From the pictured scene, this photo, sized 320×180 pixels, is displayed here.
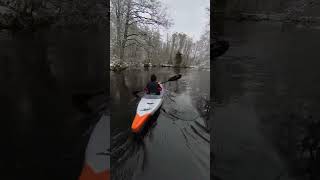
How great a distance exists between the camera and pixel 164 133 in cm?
146

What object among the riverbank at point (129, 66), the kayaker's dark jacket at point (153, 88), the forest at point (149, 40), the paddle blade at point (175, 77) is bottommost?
the kayaker's dark jacket at point (153, 88)

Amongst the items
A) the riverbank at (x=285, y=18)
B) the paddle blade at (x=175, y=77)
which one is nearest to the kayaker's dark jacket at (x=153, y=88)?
the paddle blade at (x=175, y=77)

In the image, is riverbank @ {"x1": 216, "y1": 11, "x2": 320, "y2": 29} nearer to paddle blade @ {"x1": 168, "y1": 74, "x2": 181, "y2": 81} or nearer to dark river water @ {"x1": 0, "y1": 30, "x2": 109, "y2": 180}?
paddle blade @ {"x1": 168, "y1": 74, "x2": 181, "y2": 81}

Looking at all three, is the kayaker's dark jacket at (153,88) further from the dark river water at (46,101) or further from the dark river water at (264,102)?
the dark river water at (46,101)

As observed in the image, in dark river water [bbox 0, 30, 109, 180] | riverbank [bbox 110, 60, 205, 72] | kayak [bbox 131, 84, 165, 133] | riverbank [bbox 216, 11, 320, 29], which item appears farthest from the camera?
kayak [bbox 131, 84, 165, 133]

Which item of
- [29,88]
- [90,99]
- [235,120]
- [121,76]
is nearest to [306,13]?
[235,120]

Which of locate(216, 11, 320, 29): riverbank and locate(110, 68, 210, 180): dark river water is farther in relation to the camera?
locate(216, 11, 320, 29): riverbank

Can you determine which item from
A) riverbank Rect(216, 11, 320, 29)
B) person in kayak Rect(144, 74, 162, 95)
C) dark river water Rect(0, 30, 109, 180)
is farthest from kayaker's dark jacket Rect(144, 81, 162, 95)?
riverbank Rect(216, 11, 320, 29)

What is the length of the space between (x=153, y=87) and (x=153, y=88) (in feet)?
0.05

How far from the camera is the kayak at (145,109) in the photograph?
1481 millimetres

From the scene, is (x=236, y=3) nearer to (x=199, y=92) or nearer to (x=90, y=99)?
(x=199, y=92)

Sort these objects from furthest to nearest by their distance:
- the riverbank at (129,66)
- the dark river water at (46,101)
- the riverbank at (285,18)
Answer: the riverbank at (285,18) → the riverbank at (129,66) → the dark river water at (46,101)

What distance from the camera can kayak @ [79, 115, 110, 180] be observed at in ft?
3.22

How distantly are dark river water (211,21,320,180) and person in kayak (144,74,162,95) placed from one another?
0.48 m
